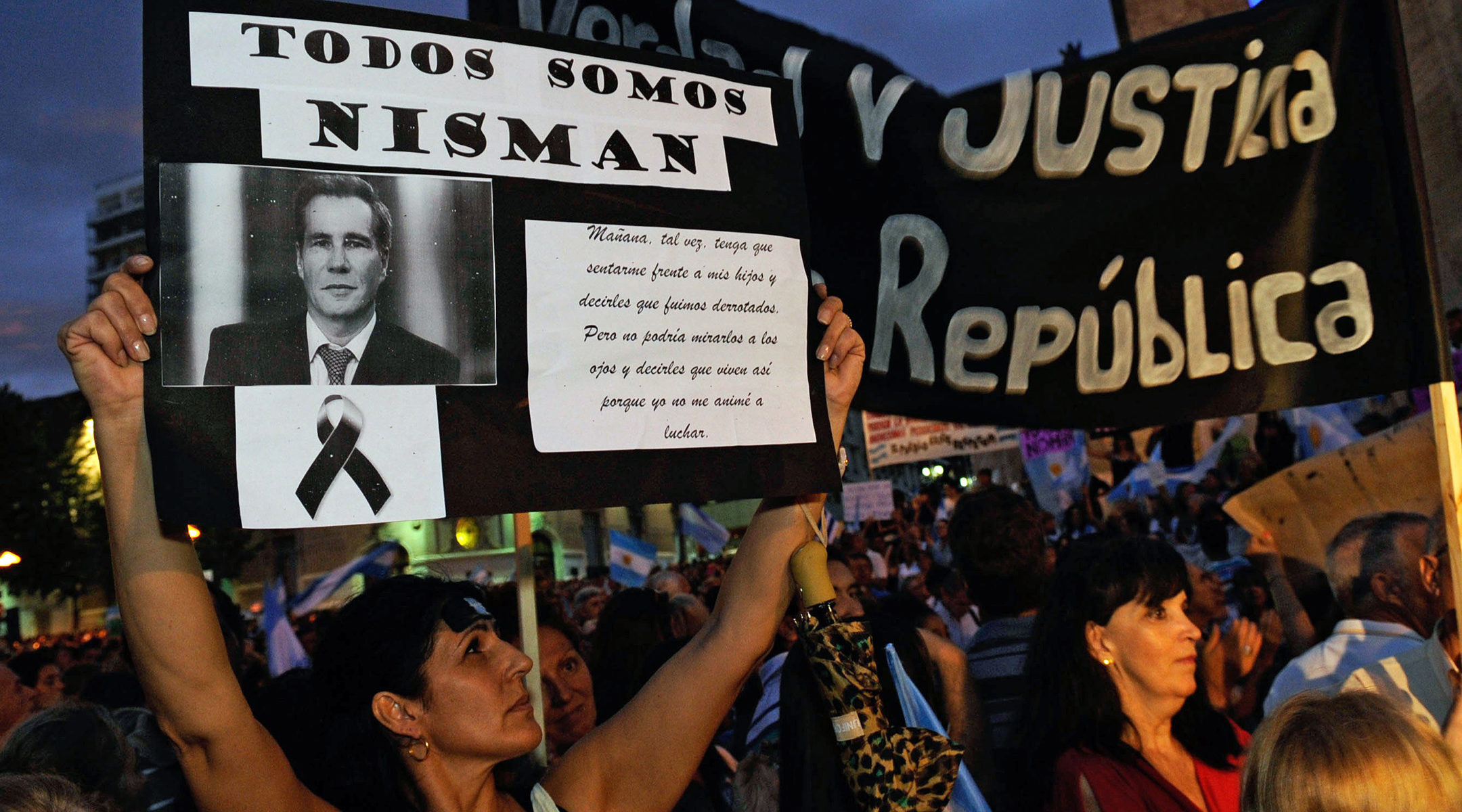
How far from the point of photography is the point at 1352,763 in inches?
81.7

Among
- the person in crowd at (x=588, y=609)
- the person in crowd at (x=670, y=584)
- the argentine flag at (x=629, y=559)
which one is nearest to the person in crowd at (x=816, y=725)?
the person in crowd at (x=670, y=584)

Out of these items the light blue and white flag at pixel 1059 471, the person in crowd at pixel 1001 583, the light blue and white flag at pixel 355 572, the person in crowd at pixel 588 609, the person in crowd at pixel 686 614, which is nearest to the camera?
the person in crowd at pixel 1001 583

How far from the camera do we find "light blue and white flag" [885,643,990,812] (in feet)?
8.69

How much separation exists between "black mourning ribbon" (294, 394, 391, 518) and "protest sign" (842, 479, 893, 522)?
40.7 feet

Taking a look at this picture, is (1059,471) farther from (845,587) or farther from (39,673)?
(39,673)

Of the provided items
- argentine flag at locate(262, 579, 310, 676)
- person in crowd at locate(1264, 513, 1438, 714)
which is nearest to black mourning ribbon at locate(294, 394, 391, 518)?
person in crowd at locate(1264, 513, 1438, 714)

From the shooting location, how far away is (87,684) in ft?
16.4

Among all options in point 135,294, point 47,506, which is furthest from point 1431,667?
point 47,506

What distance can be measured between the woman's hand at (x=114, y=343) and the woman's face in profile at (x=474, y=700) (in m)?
0.88

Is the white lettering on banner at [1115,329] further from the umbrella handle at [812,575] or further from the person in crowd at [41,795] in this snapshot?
the person in crowd at [41,795]

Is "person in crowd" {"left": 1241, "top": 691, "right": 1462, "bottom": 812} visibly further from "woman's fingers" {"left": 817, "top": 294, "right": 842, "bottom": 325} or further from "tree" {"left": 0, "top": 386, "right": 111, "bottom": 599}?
"tree" {"left": 0, "top": 386, "right": 111, "bottom": 599}

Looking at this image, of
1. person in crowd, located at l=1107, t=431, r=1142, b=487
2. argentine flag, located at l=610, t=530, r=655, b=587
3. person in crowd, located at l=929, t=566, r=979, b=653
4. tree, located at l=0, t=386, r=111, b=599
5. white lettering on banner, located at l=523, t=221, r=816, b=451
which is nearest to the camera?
white lettering on banner, located at l=523, t=221, r=816, b=451

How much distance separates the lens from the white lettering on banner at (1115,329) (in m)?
3.63

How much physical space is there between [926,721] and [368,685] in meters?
1.29
